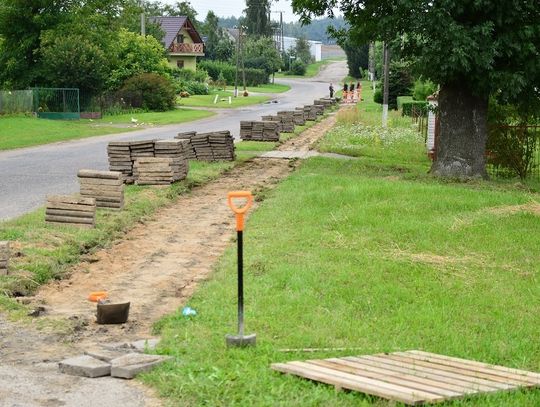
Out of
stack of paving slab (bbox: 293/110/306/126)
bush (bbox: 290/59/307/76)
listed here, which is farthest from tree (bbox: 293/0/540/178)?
bush (bbox: 290/59/307/76)

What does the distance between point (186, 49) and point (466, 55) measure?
264ft

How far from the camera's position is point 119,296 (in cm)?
1069

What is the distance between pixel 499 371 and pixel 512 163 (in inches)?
706

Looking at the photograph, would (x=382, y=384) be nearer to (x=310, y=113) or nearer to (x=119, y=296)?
(x=119, y=296)

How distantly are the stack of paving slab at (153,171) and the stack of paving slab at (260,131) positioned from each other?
1456cm

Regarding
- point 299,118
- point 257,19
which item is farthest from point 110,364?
point 257,19

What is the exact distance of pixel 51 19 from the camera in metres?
51.6

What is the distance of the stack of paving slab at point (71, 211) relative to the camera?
48.1ft

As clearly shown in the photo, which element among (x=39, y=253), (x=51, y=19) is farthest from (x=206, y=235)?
(x=51, y=19)

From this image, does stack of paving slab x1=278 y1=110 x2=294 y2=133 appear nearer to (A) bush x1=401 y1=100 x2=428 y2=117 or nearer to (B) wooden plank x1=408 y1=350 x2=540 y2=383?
(A) bush x1=401 y1=100 x2=428 y2=117

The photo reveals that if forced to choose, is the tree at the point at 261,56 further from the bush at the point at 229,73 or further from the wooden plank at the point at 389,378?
the wooden plank at the point at 389,378

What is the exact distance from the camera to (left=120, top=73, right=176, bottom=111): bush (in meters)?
55.5

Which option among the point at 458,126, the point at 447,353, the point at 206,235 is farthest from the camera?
the point at 458,126

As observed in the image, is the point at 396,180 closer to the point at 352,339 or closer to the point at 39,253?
the point at 39,253
